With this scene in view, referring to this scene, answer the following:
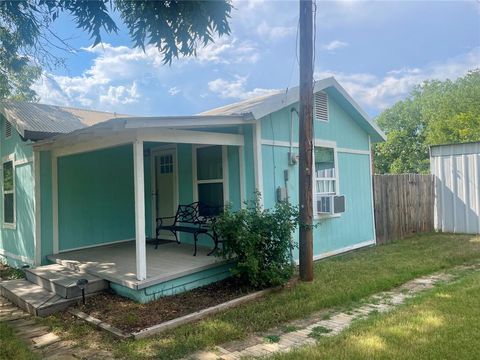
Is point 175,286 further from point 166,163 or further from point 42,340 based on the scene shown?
point 166,163

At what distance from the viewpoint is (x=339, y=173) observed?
8297 millimetres

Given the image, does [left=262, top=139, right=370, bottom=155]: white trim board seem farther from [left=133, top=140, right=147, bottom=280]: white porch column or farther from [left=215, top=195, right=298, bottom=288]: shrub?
[left=133, top=140, right=147, bottom=280]: white porch column

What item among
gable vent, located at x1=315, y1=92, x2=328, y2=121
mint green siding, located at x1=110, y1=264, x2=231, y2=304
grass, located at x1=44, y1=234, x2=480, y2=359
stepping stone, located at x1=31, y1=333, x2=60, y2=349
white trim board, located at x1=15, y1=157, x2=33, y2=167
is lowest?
stepping stone, located at x1=31, y1=333, x2=60, y2=349

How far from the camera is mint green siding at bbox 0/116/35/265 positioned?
23.5ft

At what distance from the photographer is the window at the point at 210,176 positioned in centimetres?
693

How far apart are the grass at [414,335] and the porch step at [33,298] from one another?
330cm

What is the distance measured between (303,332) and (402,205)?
24.9ft

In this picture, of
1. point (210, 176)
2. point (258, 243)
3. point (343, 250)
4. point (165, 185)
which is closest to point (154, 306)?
point (258, 243)

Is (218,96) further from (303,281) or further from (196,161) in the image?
(303,281)

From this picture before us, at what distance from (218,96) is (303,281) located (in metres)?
17.0

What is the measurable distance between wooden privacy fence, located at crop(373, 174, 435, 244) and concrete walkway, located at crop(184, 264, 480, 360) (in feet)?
14.7

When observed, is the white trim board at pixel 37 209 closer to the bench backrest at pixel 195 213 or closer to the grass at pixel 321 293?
the bench backrest at pixel 195 213

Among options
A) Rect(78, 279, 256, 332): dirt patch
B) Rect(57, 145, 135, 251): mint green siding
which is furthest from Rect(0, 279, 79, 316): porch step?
Rect(57, 145, 135, 251): mint green siding

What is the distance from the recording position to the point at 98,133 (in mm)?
5281
